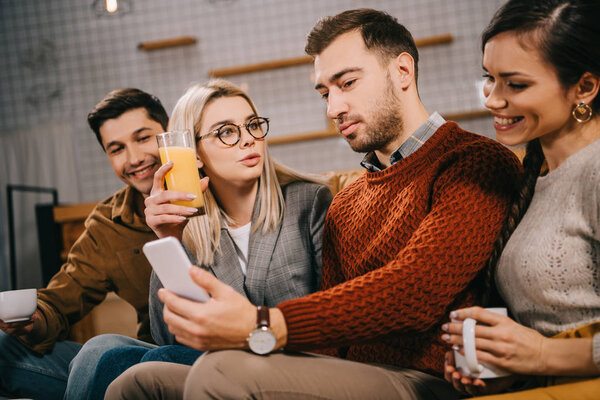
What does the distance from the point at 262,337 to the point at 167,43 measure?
3.92 meters

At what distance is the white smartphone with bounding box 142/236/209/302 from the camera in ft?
3.19

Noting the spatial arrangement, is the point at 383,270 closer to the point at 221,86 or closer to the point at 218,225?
the point at 218,225

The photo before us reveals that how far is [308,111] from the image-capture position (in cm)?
447

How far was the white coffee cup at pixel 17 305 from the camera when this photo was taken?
1.63m

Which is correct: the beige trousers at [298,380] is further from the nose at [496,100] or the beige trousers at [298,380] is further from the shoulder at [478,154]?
the nose at [496,100]

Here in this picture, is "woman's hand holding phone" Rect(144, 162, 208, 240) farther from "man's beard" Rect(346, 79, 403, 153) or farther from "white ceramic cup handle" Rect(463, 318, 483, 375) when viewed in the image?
"white ceramic cup handle" Rect(463, 318, 483, 375)

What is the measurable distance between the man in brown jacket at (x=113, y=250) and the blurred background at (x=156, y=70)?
2.18 metres

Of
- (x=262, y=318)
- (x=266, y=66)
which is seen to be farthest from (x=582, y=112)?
(x=266, y=66)

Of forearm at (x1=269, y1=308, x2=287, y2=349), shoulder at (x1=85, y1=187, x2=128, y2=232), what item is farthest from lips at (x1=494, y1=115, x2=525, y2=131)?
shoulder at (x1=85, y1=187, x2=128, y2=232)

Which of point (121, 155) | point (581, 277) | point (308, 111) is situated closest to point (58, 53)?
point (308, 111)

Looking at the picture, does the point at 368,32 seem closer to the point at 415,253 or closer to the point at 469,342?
the point at 415,253

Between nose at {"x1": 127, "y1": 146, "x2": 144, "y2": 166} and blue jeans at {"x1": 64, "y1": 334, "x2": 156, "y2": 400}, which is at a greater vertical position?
nose at {"x1": 127, "y1": 146, "x2": 144, "y2": 166}

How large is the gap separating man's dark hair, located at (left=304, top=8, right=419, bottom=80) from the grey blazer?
475 mm

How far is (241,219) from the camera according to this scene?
1798mm
